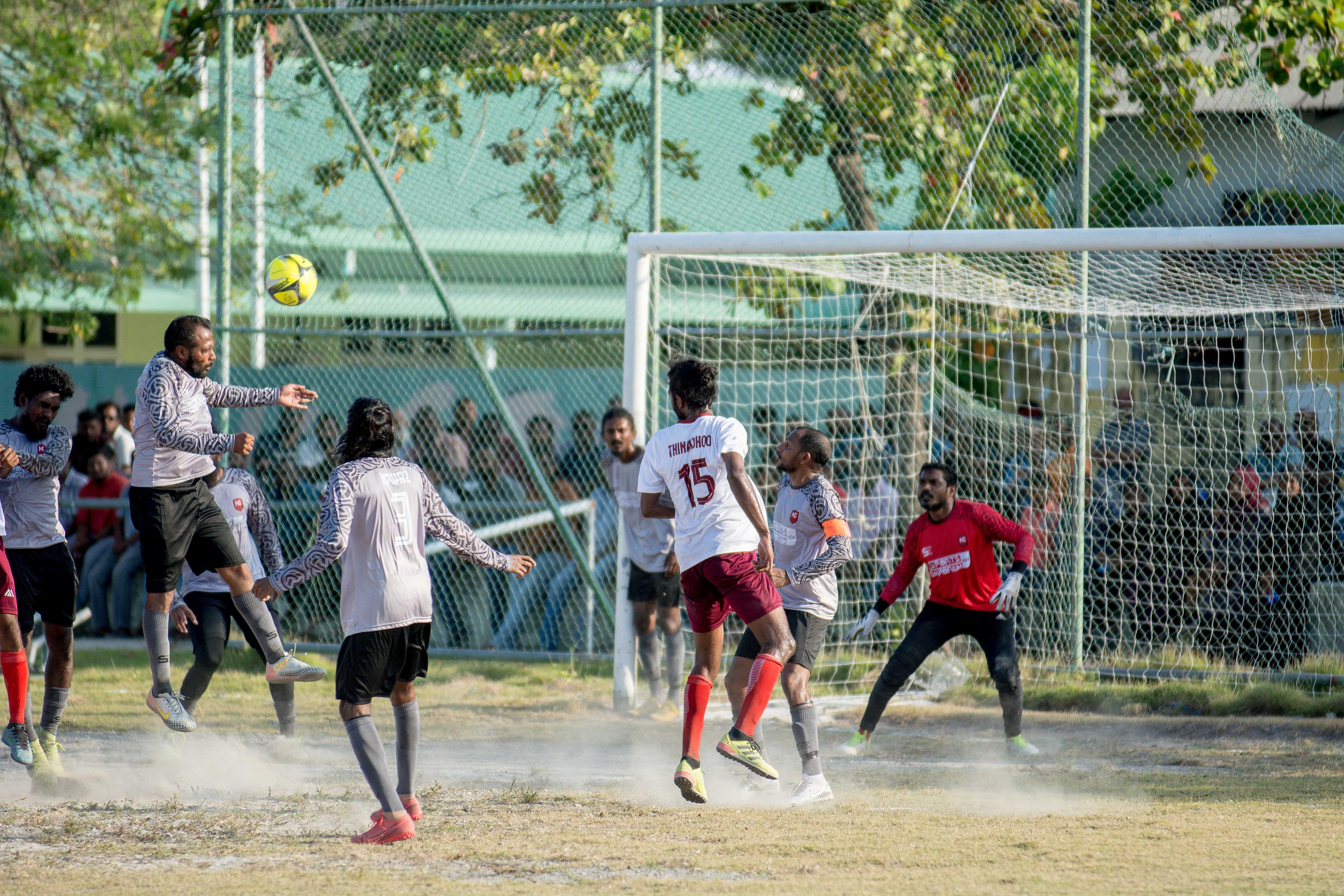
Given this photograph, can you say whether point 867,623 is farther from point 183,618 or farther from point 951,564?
point 183,618

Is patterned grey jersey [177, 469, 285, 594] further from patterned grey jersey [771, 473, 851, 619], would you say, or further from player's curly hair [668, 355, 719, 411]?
patterned grey jersey [771, 473, 851, 619]

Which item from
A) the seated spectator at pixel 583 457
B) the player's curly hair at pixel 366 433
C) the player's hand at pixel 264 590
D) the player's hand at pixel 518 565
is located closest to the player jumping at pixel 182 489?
the player's hand at pixel 264 590

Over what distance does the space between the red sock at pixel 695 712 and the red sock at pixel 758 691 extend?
18cm

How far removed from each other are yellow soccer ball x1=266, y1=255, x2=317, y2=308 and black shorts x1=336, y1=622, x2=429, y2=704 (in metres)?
3.03

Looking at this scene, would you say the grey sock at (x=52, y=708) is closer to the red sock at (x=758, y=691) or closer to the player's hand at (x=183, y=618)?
the player's hand at (x=183, y=618)

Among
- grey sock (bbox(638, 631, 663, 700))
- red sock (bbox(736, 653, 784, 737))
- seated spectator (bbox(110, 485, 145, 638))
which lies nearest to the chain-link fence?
grey sock (bbox(638, 631, 663, 700))

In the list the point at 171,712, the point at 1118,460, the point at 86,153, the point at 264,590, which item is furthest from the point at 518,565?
the point at 86,153

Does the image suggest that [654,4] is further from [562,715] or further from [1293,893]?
[1293,893]

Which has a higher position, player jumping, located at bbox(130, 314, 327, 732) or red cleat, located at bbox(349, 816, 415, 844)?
player jumping, located at bbox(130, 314, 327, 732)

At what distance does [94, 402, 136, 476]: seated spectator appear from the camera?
12406mm

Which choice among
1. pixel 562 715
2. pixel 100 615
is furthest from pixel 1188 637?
pixel 100 615

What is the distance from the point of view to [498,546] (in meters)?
10.9

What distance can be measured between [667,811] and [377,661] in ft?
5.23

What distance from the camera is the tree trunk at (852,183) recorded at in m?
10.1
